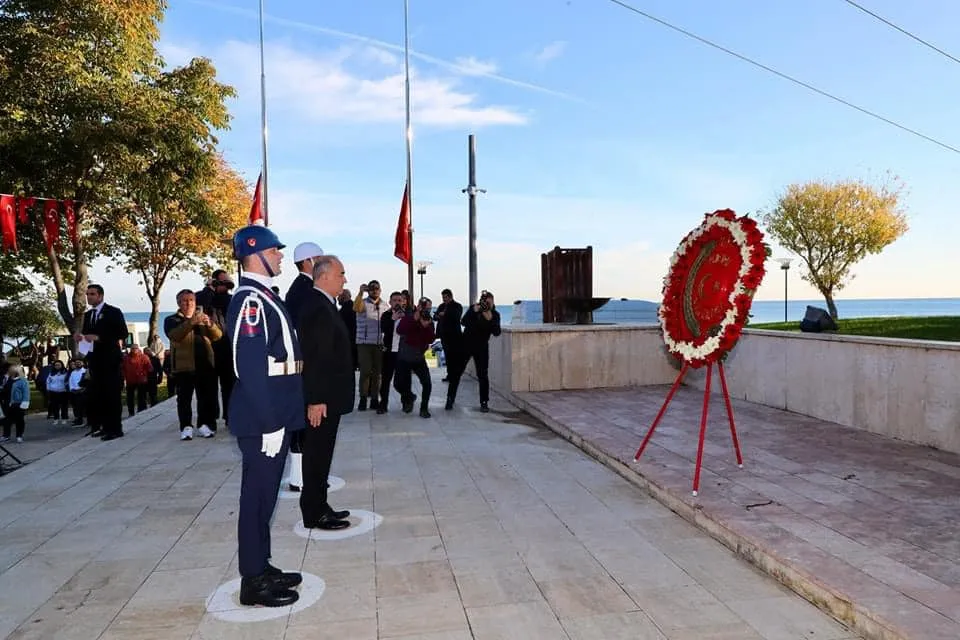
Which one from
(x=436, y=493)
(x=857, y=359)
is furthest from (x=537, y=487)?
(x=857, y=359)

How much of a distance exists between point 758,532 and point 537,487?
198 centimetres

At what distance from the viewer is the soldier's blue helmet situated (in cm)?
345

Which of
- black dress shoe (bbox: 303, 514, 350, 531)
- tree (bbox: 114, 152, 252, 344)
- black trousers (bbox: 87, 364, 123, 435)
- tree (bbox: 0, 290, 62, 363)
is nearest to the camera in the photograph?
black dress shoe (bbox: 303, 514, 350, 531)

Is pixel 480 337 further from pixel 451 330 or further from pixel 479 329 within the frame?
pixel 451 330

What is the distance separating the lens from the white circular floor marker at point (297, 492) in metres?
5.43

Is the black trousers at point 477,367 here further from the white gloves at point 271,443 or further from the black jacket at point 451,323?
the white gloves at point 271,443

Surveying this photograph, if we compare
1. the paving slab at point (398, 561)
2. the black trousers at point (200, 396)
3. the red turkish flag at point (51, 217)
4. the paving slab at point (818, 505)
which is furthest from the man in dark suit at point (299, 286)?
the red turkish flag at point (51, 217)

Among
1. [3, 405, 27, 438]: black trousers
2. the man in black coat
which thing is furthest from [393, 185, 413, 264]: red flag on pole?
[3, 405, 27, 438]: black trousers

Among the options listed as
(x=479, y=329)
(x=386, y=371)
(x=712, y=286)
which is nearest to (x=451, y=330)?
(x=479, y=329)

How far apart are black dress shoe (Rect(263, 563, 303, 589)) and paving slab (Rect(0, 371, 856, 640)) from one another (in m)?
0.07

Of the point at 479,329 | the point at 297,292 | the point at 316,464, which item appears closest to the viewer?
the point at 316,464

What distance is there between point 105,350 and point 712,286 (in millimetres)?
7123

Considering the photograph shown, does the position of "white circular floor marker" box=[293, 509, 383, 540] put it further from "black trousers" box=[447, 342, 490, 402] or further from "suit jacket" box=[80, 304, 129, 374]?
"black trousers" box=[447, 342, 490, 402]

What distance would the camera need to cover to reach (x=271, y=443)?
3.33 metres
